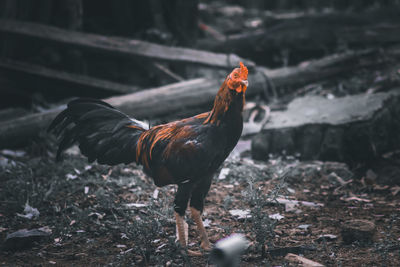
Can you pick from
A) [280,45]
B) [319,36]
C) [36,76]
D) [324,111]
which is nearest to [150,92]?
[36,76]

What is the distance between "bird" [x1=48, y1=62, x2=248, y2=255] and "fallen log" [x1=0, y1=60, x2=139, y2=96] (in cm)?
390

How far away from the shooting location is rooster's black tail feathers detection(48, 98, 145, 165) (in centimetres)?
359

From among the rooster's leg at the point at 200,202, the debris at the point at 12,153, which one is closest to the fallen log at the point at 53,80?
the debris at the point at 12,153

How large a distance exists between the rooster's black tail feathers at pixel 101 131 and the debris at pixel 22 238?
84cm

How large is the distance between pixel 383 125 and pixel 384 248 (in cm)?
283

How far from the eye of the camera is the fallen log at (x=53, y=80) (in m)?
7.32

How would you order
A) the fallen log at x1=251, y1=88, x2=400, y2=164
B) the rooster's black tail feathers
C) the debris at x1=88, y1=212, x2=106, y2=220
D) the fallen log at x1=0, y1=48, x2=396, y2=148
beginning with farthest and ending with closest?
1. the fallen log at x1=0, y1=48, x2=396, y2=148
2. the fallen log at x1=251, y1=88, x2=400, y2=164
3. the debris at x1=88, y1=212, x2=106, y2=220
4. the rooster's black tail feathers

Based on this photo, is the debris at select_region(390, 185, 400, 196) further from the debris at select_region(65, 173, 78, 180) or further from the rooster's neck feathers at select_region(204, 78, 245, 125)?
the debris at select_region(65, 173, 78, 180)

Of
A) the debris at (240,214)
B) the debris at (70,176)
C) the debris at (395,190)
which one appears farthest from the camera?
the debris at (70,176)

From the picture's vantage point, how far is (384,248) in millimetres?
3068

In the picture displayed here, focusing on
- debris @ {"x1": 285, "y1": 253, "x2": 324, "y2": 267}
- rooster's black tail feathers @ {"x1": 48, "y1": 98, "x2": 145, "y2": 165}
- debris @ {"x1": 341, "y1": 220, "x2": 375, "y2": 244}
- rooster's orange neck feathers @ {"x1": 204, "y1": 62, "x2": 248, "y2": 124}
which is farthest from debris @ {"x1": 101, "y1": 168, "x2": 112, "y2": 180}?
debris @ {"x1": 341, "y1": 220, "x2": 375, "y2": 244}

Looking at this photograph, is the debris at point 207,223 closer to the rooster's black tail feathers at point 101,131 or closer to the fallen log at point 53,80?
the rooster's black tail feathers at point 101,131

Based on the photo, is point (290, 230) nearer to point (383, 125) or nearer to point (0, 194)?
point (383, 125)

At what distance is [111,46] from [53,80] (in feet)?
4.72
